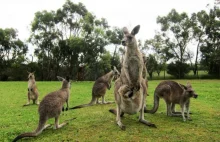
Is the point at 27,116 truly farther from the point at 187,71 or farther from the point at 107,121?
the point at 187,71

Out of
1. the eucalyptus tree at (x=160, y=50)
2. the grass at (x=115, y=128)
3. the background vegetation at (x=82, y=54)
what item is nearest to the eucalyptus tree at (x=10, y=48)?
the background vegetation at (x=82, y=54)

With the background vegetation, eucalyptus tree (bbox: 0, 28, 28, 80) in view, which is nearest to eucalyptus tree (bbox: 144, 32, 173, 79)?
the background vegetation

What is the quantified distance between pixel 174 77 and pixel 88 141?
4040cm

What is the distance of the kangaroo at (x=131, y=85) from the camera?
632 cm

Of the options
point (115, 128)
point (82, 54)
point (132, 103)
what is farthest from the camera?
point (82, 54)

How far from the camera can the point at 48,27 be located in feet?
129

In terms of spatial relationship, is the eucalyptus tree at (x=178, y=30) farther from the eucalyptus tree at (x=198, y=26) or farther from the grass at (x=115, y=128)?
the grass at (x=115, y=128)

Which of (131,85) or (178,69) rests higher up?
(178,69)

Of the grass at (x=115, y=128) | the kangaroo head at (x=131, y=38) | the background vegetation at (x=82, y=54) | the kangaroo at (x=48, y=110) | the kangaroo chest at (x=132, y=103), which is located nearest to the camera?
the grass at (x=115, y=128)

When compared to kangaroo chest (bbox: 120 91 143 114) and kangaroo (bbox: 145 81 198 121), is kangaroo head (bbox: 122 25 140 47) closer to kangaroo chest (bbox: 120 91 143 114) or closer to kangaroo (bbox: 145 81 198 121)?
kangaroo chest (bbox: 120 91 143 114)

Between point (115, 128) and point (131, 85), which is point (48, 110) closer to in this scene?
point (115, 128)

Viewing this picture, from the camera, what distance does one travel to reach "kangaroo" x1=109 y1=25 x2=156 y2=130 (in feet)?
20.7

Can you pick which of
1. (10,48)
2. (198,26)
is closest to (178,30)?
(198,26)

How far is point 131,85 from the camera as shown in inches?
260
